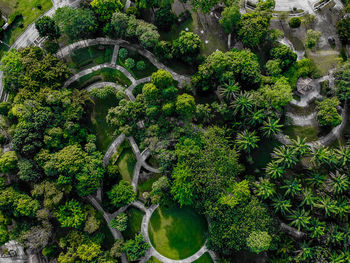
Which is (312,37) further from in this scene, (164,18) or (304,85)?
(164,18)

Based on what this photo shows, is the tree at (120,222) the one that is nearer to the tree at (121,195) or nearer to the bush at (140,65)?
the tree at (121,195)

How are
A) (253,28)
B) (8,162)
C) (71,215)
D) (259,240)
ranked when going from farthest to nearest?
(253,28), (8,162), (71,215), (259,240)

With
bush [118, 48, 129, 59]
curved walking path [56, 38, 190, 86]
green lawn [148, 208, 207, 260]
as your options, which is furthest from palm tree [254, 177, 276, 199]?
bush [118, 48, 129, 59]

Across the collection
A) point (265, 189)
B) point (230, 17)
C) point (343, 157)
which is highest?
point (230, 17)

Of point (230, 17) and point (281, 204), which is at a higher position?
point (230, 17)

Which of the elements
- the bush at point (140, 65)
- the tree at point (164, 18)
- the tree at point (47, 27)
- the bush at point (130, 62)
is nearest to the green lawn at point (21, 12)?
the tree at point (47, 27)

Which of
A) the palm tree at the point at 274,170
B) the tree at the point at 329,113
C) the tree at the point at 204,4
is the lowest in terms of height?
the palm tree at the point at 274,170

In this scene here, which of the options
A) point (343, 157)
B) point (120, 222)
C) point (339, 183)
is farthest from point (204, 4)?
point (120, 222)

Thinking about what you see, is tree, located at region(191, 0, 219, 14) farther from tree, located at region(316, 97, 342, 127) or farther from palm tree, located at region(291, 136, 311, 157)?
palm tree, located at region(291, 136, 311, 157)
